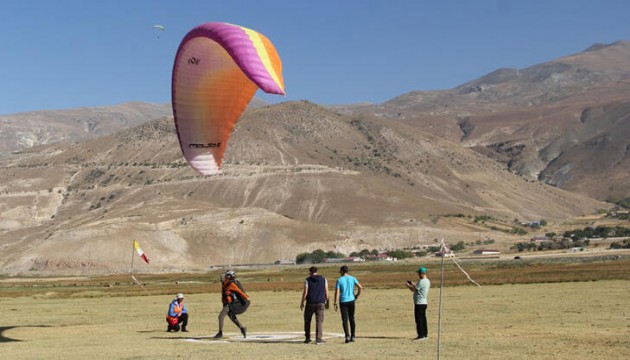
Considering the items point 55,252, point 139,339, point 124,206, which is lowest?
point 139,339

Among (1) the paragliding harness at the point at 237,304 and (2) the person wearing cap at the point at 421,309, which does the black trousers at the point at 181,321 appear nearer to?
(1) the paragliding harness at the point at 237,304

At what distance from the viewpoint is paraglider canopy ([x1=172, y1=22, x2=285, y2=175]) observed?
941 inches

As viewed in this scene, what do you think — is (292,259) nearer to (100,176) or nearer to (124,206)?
(124,206)

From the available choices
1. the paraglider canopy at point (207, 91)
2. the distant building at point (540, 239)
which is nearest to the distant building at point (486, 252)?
the distant building at point (540, 239)

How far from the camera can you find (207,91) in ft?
81.8

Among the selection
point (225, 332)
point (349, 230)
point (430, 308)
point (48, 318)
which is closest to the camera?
point (225, 332)

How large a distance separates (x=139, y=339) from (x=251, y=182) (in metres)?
139

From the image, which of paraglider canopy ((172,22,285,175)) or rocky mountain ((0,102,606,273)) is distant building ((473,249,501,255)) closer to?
rocky mountain ((0,102,606,273))

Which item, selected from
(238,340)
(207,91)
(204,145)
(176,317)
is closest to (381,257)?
(176,317)

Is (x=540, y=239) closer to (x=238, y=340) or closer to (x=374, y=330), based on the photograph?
(x=374, y=330)

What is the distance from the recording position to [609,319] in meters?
23.9

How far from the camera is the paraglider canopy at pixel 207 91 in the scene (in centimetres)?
2389

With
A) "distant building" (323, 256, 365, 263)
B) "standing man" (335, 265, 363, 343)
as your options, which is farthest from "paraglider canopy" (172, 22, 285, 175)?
"distant building" (323, 256, 365, 263)

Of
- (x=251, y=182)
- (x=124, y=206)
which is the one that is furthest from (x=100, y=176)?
(x=251, y=182)
